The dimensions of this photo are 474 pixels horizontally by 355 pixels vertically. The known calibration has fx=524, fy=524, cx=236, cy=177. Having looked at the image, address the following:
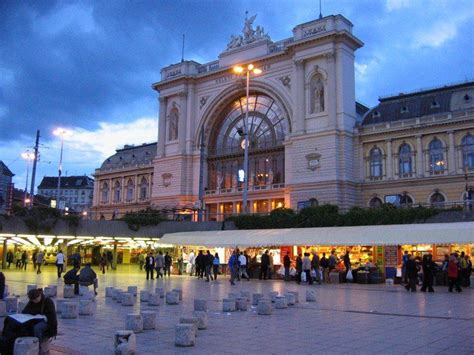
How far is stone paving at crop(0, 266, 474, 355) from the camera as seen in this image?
412 inches

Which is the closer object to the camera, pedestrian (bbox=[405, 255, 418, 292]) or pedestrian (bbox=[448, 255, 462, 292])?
pedestrian (bbox=[448, 255, 462, 292])

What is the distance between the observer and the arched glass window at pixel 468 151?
47500mm

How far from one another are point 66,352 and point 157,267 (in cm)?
2362

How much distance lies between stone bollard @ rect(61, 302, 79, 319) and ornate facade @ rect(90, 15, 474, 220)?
109 feet

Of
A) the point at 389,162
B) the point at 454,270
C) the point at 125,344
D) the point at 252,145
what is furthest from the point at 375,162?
the point at 125,344

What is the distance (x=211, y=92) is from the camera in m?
65.6

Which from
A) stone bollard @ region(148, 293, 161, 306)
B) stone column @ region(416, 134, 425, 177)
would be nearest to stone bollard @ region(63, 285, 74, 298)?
stone bollard @ region(148, 293, 161, 306)

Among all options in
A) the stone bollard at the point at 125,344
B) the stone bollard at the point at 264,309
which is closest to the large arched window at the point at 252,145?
the stone bollard at the point at 264,309

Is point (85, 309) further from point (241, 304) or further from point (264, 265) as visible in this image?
point (264, 265)

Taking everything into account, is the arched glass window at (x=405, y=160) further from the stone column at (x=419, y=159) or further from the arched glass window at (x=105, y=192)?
the arched glass window at (x=105, y=192)

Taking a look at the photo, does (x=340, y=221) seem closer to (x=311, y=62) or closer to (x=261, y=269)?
(x=261, y=269)

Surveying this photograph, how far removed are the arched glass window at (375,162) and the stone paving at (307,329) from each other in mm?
34965

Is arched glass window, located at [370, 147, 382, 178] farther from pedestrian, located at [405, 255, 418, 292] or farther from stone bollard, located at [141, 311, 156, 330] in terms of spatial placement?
stone bollard, located at [141, 311, 156, 330]

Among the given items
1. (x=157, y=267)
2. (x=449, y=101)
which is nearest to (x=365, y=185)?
(x=449, y=101)
